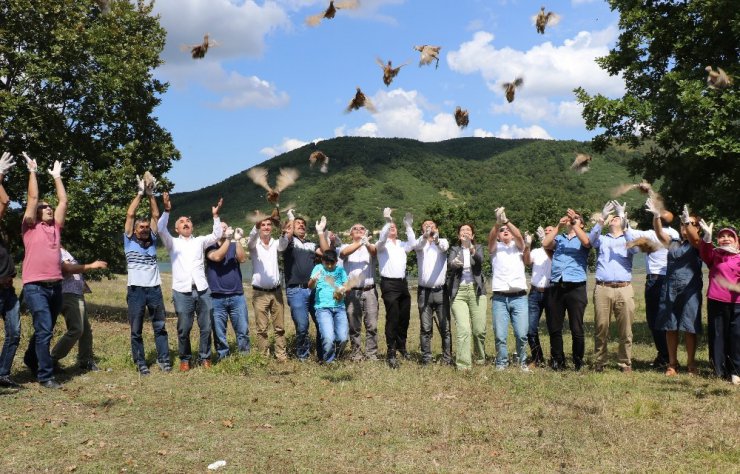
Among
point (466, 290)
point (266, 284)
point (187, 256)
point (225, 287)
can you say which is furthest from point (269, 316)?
point (466, 290)

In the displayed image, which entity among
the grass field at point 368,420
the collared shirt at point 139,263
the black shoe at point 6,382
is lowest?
the grass field at point 368,420

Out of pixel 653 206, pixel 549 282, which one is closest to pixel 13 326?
pixel 549 282

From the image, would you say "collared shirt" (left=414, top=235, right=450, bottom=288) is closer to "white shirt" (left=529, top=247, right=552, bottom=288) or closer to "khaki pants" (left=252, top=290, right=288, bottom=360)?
"white shirt" (left=529, top=247, right=552, bottom=288)

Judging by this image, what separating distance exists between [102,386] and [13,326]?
4.96 feet

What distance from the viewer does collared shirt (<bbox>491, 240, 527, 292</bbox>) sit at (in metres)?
9.66

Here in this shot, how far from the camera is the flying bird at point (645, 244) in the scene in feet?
30.3

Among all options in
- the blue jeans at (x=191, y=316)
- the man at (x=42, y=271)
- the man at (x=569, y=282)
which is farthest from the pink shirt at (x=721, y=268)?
the man at (x=42, y=271)

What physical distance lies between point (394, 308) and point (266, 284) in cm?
228

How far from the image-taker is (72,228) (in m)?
19.0

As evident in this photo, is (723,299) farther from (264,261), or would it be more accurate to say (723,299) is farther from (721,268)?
(264,261)

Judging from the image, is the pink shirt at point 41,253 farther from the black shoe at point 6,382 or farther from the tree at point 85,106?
the tree at point 85,106

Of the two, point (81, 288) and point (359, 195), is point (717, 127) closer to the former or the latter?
point (81, 288)

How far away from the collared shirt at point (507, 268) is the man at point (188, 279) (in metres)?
4.64

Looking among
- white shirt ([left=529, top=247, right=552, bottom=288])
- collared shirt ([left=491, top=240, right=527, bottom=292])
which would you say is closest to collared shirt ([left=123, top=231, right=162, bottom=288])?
collared shirt ([left=491, top=240, right=527, bottom=292])
